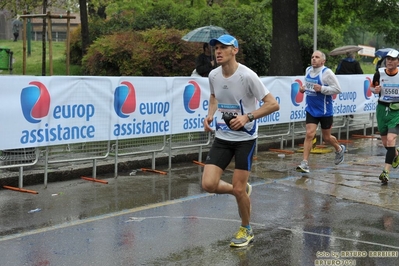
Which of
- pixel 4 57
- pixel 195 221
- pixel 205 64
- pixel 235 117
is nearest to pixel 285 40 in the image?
pixel 205 64

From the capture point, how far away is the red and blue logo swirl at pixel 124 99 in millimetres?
9867

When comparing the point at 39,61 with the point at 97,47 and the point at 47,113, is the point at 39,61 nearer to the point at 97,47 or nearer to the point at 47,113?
the point at 97,47

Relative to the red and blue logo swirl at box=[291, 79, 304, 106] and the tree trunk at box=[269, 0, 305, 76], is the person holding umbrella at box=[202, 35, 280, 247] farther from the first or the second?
the tree trunk at box=[269, 0, 305, 76]

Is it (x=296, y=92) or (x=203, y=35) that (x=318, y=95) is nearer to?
(x=296, y=92)

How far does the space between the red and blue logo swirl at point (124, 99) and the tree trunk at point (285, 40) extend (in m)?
9.07

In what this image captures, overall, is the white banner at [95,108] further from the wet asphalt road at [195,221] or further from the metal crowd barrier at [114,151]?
the wet asphalt road at [195,221]

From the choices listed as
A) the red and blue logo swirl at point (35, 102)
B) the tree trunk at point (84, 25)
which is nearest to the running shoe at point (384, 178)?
the red and blue logo swirl at point (35, 102)

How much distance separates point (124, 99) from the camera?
9961mm

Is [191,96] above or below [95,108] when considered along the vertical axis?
above

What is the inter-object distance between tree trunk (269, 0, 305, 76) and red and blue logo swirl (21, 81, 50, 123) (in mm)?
10547

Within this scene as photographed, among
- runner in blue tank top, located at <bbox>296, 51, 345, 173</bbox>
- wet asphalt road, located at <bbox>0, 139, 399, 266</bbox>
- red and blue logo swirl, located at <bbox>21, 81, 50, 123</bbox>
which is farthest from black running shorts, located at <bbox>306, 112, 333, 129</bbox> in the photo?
red and blue logo swirl, located at <bbox>21, 81, 50, 123</bbox>

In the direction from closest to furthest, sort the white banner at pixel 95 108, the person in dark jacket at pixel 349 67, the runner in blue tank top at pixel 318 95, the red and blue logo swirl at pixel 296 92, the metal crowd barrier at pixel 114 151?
1. the white banner at pixel 95 108
2. the metal crowd barrier at pixel 114 151
3. the runner in blue tank top at pixel 318 95
4. the red and blue logo swirl at pixel 296 92
5. the person in dark jacket at pixel 349 67

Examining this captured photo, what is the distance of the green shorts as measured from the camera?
9.84 m

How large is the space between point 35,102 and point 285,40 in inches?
429
